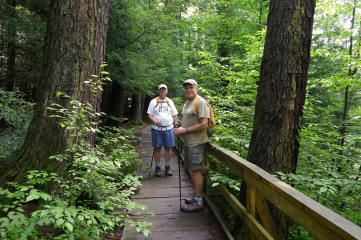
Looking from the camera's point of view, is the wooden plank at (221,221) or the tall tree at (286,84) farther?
the wooden plank at (221,221)

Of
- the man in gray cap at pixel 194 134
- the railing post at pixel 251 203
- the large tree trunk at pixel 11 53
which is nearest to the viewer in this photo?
the railing post at pixel 251 203

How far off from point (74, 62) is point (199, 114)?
78.2 inches

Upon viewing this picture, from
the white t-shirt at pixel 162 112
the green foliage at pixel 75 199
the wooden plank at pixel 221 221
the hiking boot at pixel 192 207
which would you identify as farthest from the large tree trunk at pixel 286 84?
the white t-shirt at pixel 162 112

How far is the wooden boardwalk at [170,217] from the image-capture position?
316 cm

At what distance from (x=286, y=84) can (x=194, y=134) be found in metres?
1.59

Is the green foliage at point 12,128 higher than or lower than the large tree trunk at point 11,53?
lower

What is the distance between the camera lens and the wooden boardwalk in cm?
316

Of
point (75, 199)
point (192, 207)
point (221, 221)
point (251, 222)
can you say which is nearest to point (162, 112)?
point (192, 207)

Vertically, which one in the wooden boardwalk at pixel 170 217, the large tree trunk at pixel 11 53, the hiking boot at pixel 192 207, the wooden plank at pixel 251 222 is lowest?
the wooden boardwalk at pixel 170 217

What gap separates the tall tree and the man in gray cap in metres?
1.03

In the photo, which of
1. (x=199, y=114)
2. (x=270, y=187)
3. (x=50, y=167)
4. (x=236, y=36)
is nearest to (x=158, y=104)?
(x=199, y=114)

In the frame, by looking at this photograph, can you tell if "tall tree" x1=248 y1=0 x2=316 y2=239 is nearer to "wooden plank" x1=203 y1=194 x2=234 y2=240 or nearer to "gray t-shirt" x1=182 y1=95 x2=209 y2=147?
"wooden plank" x1=203 y1=194 x2=234 y2=240

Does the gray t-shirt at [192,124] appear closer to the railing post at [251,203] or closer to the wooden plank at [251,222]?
the wooden plank at [251,222]

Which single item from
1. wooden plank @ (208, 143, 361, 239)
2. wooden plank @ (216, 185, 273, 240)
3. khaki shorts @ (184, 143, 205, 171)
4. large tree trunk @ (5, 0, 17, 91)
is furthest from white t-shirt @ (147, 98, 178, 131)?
large tree trunk @ (5, 0, 17, 91)
